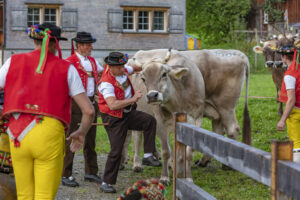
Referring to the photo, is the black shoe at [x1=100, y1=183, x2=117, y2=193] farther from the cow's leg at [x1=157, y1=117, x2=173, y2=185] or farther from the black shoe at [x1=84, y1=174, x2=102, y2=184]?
the cow's leg at [x1=157, y1=117, x2=173, y2=185]

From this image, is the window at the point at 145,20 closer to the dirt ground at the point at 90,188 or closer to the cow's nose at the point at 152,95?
the dirt ground at the point at 90,188

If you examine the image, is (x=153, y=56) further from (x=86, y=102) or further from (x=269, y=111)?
(x=269, y=111)

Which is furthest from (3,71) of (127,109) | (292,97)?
(292,97)

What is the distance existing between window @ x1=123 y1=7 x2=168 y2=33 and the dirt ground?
70.5ft

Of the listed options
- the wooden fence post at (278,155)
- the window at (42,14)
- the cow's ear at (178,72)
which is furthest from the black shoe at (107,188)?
the window at (42,14)

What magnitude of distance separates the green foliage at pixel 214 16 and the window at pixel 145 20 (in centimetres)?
1151

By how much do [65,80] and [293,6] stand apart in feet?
143

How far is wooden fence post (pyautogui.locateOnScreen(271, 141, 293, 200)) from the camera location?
3229 millimetres

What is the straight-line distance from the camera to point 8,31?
1124 inches

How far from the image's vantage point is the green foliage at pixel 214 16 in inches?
1672

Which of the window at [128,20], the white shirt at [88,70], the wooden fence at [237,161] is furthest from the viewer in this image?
the window at [128,20]

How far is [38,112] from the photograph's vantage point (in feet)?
14.1

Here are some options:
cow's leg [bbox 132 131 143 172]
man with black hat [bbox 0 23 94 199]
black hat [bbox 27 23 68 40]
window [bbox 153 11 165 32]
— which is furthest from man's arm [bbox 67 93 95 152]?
window [bbox 153 11 165 32]

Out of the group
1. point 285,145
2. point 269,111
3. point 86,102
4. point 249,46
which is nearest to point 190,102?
point 86,102
